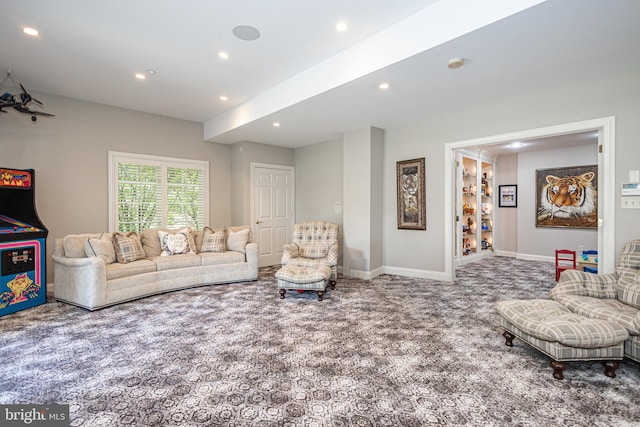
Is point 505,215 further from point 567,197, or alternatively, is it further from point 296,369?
point 296,369

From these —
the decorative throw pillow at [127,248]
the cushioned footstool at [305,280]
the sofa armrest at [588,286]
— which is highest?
the decorative throw pillow at [127,248]

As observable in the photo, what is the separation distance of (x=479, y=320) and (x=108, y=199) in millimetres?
5641

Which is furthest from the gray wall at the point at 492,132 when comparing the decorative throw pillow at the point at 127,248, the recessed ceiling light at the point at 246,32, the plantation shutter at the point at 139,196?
the plantation shutter at the point at 139,196

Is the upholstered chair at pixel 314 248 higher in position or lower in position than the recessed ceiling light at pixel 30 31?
lower

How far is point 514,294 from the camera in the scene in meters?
4.27

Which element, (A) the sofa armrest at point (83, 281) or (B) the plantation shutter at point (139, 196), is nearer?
(A) the sofa armrest at point (83, 281)

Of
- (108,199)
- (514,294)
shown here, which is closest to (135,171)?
(108,199)

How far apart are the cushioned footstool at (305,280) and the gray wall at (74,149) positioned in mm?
3249

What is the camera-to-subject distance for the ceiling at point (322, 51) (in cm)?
253

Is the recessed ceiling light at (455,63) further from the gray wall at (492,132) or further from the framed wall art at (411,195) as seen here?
the framed wall art at (411,195)

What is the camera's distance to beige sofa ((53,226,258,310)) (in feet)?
12.2

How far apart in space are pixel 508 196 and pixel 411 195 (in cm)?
392

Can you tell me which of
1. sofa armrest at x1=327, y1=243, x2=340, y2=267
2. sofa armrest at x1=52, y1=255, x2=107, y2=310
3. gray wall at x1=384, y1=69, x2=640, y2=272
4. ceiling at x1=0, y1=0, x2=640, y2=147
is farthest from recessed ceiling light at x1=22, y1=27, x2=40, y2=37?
gray wall at x1=384, y1=69, x2=640, y2=272

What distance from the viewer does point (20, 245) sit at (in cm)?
370
